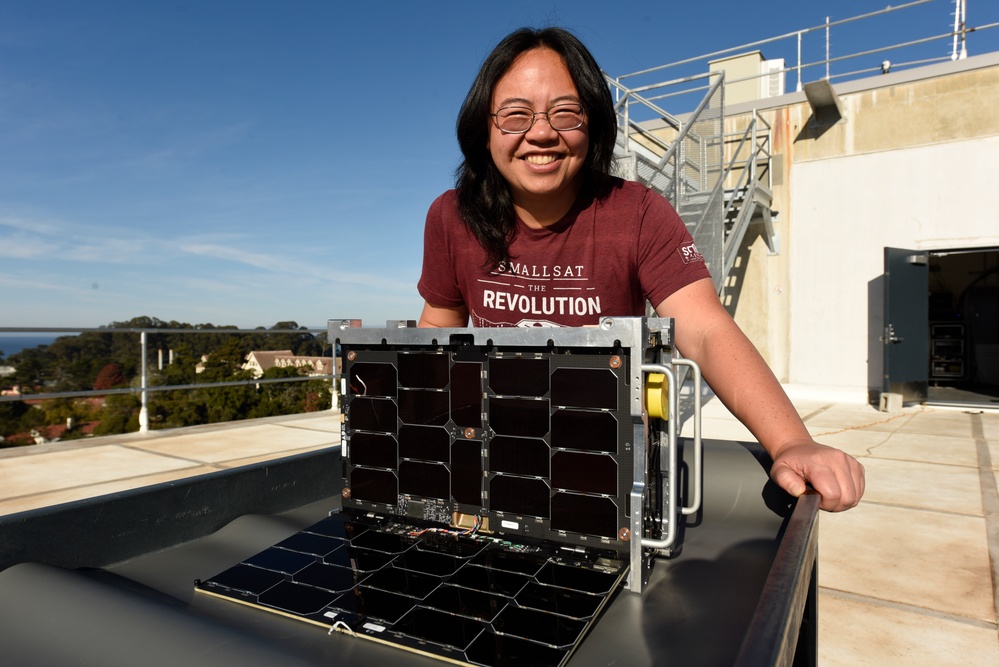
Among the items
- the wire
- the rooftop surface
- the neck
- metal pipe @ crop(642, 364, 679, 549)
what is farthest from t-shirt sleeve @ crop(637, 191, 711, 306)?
the wire

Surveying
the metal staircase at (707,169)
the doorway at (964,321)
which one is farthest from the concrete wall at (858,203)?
the doorway at (964,321)

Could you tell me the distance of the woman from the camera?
1281 millimetres

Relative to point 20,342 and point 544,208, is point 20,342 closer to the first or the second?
point 20,342

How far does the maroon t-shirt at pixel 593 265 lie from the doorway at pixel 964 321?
39.5 ft

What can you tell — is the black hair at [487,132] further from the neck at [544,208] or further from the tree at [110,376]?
the tree at [110,376]

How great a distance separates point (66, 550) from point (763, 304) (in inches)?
363

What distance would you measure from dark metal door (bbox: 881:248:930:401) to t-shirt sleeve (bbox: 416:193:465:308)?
760 centimetres

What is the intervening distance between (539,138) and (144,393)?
5.07m

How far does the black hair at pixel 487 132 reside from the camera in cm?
135

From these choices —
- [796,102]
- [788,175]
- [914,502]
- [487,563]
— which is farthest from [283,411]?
[796,102]

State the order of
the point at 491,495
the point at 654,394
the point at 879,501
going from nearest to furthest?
the point at 654,394
the point at 491,495
the point at 879,501

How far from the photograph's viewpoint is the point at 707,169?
7.56 m

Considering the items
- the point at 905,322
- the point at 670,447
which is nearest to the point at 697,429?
the point at 670,447

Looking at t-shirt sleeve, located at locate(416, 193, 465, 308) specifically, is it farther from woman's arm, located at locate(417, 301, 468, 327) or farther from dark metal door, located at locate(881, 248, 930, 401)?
dark metal door, located at locate(881, 248, 930, 401)
